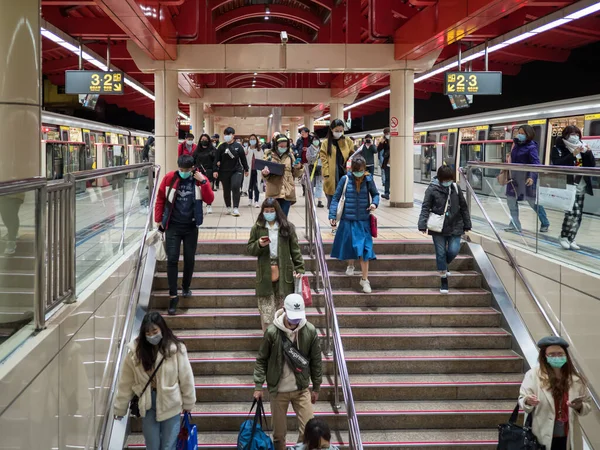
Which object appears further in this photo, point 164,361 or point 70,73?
point 70,73

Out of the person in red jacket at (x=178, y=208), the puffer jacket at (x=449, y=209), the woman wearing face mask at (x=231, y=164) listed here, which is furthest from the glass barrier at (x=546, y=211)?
the woman wearing face mask at (x=231, y=164)

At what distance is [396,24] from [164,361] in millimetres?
10682

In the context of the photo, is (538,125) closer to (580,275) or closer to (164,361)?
(580,275)

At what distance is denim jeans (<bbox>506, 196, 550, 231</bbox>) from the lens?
6879 millimetres

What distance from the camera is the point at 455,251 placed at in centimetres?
793

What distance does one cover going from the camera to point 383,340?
24.6 feet

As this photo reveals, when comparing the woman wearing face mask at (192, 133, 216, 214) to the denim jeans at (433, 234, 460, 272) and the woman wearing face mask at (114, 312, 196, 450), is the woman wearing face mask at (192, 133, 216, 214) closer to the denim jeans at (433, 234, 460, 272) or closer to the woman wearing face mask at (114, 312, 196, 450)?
the denim jeans at (433, 234, 460, 272)

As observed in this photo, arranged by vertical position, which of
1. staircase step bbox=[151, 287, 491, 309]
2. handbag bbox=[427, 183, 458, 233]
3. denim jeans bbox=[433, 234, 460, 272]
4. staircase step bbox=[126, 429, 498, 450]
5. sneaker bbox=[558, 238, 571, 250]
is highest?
handbag bbox=[427, 183, 458, 233]

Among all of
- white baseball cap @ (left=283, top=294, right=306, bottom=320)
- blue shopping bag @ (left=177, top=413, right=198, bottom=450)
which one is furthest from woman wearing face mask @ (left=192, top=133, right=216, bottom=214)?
blue shopping bag @ (left=177, top=413, right=198, bottom=450)

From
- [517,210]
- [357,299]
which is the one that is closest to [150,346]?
[357,299]

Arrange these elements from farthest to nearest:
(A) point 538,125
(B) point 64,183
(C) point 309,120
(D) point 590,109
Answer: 1. (C) point 309,120
2. (A) point 538,125
3. (D) point 590,109
4. (B) point 64,183

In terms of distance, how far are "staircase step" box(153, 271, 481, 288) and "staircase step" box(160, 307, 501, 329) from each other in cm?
48

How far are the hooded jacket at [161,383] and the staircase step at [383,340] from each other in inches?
92.3

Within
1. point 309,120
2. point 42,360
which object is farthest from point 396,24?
point 309,120
